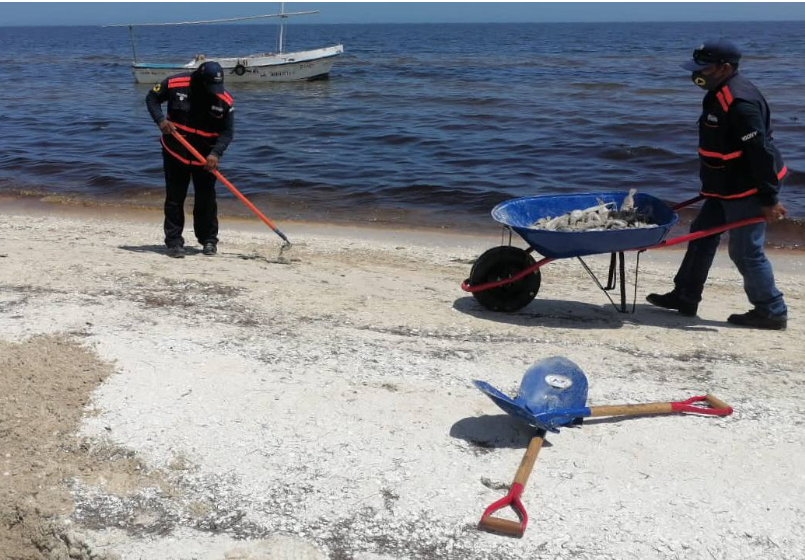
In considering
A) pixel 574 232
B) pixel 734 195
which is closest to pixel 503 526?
pixel 574 232

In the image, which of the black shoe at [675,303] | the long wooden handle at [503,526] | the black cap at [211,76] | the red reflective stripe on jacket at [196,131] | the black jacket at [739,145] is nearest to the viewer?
the long wooden handle at [503,526]

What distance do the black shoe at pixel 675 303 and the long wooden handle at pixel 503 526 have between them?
357 centimetres

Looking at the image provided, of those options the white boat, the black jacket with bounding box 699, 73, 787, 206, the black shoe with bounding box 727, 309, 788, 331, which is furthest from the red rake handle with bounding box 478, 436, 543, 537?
the white boat

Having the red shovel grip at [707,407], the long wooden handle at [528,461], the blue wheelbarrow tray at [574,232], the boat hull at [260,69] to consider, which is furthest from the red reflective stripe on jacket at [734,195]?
the boat hull at [260,69]

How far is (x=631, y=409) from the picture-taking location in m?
4.33

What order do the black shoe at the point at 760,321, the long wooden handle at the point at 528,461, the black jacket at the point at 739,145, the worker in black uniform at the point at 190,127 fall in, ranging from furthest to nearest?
the worker in black uniform at the point at 190,127
the black shoe at the point at 760,321
the black jacket at the point at 739,145
the long wooden handle at the point at 528,461

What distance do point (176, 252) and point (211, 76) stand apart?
1.62 meters

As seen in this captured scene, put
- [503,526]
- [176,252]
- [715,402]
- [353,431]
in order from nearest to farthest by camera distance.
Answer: [503,526] < [353,431] < [715,402] < [176,252]

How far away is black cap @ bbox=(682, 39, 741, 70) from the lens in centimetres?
564

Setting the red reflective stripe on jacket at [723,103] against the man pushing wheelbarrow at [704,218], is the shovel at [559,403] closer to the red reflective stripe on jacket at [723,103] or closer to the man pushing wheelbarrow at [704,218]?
the man pushing wheelbarrow at [704,218]

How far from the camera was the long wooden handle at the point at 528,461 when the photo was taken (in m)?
3.70

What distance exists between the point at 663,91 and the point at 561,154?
13.1 m

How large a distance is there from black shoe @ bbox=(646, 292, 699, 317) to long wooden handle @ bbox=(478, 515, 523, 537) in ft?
11.7

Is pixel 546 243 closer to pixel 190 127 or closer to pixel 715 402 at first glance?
pixel 715 402
